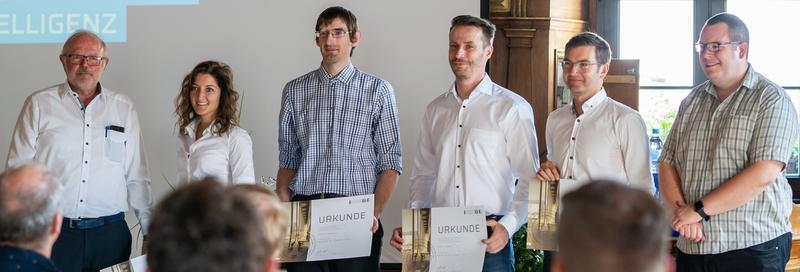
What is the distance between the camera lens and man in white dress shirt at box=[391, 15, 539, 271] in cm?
388

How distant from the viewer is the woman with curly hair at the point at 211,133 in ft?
13.4

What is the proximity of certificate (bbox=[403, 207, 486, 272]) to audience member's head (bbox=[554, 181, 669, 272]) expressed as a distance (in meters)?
2.13

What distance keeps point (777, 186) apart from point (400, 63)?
2.88 meters

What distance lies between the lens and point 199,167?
4043mm

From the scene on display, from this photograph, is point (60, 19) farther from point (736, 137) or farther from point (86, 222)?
point (736, 137)

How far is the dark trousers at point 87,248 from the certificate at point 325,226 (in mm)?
851

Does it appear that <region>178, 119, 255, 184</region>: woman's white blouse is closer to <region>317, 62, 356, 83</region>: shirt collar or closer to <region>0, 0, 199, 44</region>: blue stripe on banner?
<region>317, 62, 356, 83</region>: shirt collar

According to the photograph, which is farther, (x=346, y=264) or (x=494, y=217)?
(x=346, y=264)

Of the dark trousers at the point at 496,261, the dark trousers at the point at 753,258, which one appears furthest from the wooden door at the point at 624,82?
the dark trousers at the point at 753,258

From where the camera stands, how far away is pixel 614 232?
1.50 meters

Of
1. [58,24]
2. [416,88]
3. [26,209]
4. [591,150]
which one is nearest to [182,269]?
[26,209]

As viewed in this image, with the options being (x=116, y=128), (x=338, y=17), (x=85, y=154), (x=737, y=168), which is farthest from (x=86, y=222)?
(x=737, y=168)

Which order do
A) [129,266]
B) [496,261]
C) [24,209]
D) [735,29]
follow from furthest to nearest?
[496,261]
[129,266]
[735,29]
[24,209]

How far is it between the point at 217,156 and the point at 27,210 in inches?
68.2
